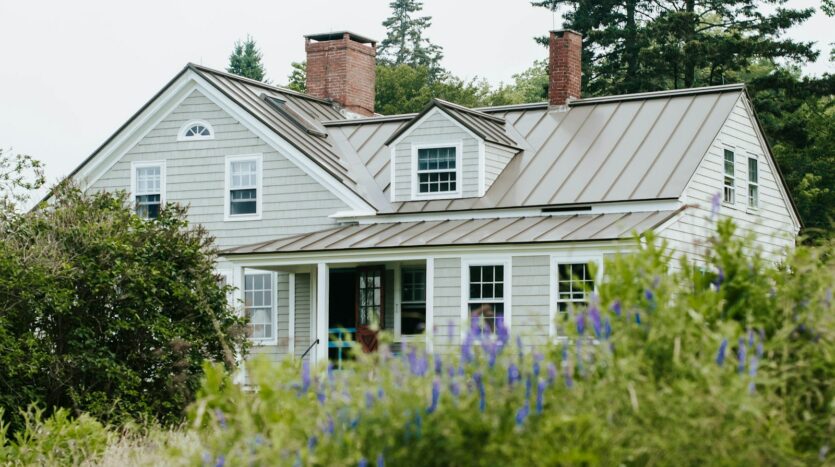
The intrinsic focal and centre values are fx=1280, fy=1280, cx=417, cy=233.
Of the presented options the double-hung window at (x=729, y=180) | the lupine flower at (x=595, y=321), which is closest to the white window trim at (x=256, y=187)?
the double-hung window at (x=729, y=180)

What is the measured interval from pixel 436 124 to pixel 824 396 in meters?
19.7

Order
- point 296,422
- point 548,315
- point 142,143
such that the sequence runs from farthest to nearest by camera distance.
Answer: point 142,143 → point 548,315 → point 296,422

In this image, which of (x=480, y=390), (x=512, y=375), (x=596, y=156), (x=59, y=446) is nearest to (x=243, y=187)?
(x=596, y=156)

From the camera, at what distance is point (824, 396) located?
652cm

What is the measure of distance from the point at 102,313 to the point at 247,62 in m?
48.0

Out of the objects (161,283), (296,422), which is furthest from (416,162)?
(296,422)

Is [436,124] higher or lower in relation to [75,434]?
higher

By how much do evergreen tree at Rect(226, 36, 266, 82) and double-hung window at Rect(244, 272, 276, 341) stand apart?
37043mm

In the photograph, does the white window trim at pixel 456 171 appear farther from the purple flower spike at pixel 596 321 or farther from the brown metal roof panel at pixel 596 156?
the purple flower spike at pixel 596 321

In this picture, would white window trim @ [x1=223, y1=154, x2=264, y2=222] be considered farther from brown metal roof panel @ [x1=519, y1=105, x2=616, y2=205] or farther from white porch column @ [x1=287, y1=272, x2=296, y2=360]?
brown metal roof panel @ [x1=519, y1=105, x2=616, y2=205]

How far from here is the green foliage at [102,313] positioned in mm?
15750

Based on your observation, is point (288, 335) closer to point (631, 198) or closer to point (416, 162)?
point (416, 162)

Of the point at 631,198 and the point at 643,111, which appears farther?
the point at 643,111

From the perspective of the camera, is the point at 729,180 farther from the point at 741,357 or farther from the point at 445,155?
the point at 741,357
